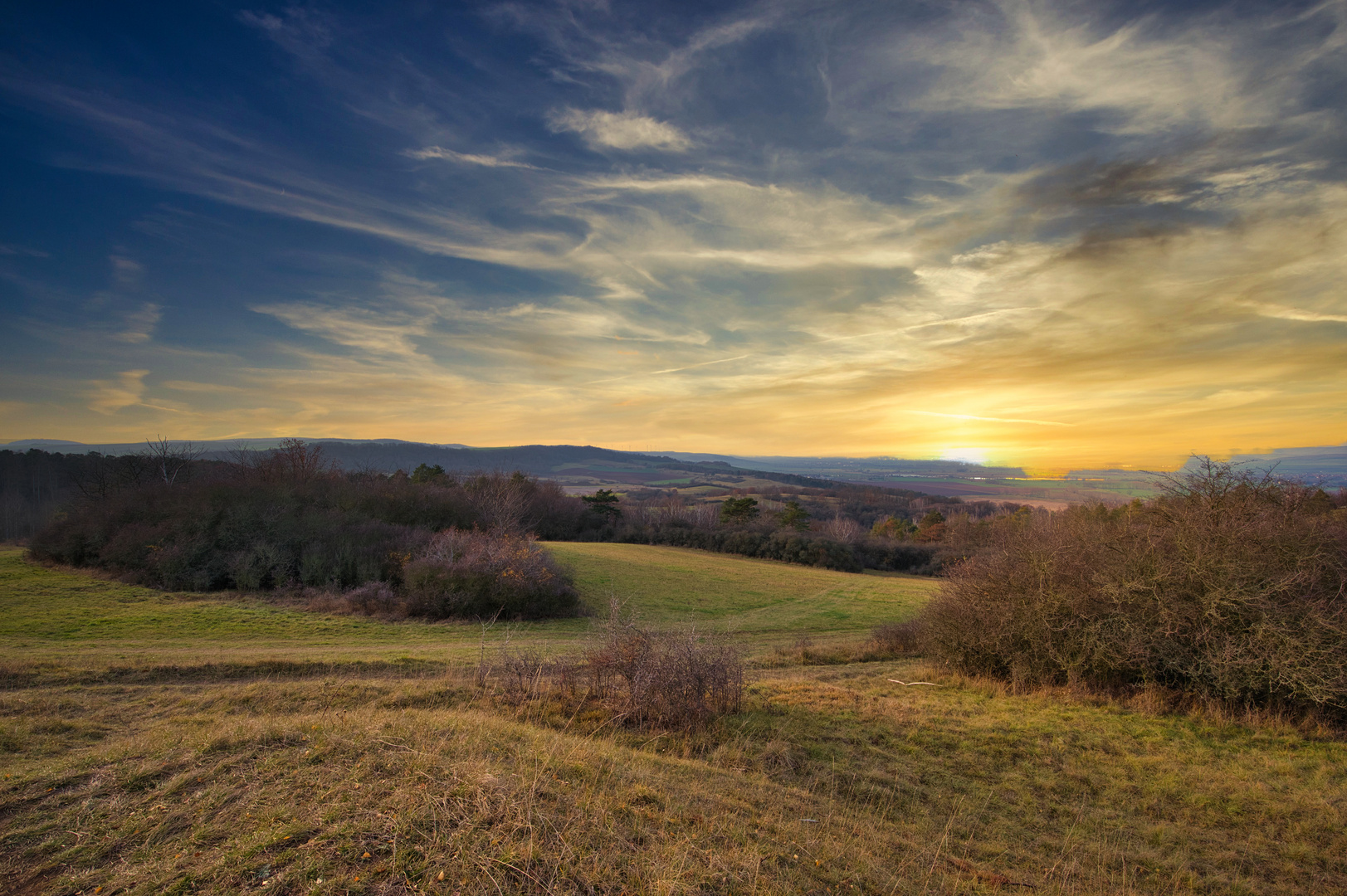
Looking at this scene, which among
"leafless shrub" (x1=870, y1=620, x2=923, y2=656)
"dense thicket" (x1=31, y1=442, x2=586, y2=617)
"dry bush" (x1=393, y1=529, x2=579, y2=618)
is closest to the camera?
"leafless shrub" (x1=870, y1=620, x2=923, y2=656)

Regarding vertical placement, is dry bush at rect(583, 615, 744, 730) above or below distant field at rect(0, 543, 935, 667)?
above

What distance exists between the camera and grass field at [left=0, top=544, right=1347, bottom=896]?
14.5ft

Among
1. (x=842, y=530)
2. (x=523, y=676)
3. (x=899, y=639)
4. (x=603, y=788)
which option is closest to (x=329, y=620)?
(x=523, y=676)

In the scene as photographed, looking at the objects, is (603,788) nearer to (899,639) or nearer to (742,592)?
(899,639)

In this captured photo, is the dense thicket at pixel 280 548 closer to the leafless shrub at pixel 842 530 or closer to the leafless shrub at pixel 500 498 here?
the leafless shrub at pixel 500 498

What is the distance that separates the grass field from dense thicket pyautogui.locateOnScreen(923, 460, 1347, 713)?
961 millimetres

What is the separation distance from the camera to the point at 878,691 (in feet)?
48.5

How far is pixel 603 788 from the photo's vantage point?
20.0ft

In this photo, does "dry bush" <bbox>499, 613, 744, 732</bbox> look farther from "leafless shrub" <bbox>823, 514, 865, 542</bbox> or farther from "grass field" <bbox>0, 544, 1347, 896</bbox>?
"leafless shrub" <bbox>823, 514, 865, 542</bbox>

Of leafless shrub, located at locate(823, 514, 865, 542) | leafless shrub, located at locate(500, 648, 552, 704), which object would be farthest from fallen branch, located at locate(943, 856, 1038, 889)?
leafless shrub, located at locate(823, 514, 865, 542)

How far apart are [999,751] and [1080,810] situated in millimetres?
2108

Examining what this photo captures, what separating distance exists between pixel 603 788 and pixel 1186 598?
553 inches

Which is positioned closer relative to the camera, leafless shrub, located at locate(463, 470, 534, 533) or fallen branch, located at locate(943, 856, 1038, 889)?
fallen branch, located at locate(943, 856, 1038, 889)

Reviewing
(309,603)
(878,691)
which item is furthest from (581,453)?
(878,691)
